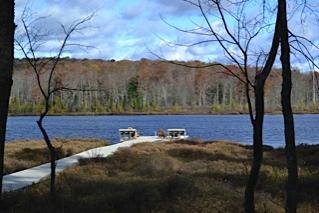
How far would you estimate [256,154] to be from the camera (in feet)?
19.7

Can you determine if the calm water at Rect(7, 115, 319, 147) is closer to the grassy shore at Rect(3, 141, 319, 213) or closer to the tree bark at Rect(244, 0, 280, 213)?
the grassy shore at Rect(3, 141, 319, 213)

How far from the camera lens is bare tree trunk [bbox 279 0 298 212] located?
522 cm

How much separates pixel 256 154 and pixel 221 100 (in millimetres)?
122587

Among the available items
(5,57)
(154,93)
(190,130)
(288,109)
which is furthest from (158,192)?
(154,93)

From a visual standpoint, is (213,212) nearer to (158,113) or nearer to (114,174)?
(114,174)

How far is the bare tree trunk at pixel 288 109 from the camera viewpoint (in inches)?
206

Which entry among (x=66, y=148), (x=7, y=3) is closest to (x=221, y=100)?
(x=66, y=148)

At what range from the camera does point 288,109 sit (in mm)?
5254

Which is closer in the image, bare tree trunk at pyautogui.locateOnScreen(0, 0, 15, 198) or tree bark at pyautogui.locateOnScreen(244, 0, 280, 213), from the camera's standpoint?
bare tree trunk at pyautogui.locateOnScreen(0, 0, 15, 198)

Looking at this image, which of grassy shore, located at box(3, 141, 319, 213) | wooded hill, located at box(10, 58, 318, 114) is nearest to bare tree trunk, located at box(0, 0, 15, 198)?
grassy shore, located at box(3, 141, 319, 213)

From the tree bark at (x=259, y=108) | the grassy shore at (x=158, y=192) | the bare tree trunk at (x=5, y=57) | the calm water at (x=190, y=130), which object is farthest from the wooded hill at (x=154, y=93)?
the bare tree trunk at (x=5, y=57)

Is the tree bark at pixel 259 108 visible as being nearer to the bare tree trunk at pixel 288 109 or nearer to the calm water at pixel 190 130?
the bare tree trunk at pixel 288 109

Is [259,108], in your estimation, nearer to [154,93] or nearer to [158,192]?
[158,192]

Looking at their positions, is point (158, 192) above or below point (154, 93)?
below
